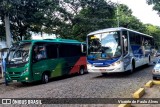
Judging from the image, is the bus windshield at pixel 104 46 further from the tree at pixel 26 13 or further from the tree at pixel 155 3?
the tree at pixel 155 3

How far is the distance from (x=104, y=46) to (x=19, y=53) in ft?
16.7

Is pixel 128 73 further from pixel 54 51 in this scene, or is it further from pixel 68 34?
pixel 68 34

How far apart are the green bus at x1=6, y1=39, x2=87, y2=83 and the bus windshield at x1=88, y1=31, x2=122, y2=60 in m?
2.33

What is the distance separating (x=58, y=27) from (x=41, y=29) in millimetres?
1824

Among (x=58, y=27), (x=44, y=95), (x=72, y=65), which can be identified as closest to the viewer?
(x=44, y=95)

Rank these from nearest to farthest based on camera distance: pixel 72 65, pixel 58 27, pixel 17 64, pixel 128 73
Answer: pixel 17 64
pixel 128 73
pixel 72 65
pixel 58 27

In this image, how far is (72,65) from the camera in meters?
20.1

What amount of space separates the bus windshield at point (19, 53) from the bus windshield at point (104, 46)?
4117mm

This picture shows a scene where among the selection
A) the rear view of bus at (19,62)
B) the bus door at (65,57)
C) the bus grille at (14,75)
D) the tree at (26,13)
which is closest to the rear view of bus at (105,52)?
the bus door at (65,57)

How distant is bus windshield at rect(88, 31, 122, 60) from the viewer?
1633cm

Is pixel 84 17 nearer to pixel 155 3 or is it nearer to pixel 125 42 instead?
pixel 155 3

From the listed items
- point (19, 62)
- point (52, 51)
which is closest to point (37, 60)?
point (19, 62)

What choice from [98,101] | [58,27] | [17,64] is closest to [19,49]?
[17,64]

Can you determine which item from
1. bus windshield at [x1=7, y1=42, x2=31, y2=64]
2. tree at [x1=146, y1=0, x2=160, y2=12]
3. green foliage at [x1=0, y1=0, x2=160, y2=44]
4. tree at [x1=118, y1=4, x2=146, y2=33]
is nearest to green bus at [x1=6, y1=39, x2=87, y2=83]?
bus windshield at [x1=7, y1=42, x2=31, y2=64]
